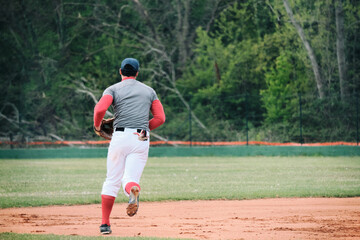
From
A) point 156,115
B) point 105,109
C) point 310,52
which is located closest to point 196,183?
point 156,115

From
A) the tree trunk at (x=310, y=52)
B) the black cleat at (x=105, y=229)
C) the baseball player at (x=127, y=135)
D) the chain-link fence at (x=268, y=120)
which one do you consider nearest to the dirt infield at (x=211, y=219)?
the black cleat at (x=105, y=229)

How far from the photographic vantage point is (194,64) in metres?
44.1

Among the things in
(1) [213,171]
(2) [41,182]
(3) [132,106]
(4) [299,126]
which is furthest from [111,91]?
(4) [299,126]

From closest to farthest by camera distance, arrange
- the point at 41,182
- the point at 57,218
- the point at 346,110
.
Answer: the point at 57,218 < the point at 41,182 < the point at 346,110

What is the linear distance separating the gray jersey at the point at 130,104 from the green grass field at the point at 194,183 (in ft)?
5.98

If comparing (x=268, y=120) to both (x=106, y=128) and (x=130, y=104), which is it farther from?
(x=130, y=104)

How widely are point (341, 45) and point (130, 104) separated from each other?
31281 millimetres

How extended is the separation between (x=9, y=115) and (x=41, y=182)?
23.8 metres

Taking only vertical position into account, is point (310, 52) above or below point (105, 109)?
above

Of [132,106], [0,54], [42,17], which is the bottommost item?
[132,106]

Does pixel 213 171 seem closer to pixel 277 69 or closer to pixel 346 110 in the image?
pixel 346 110

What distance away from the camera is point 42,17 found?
1805 inches

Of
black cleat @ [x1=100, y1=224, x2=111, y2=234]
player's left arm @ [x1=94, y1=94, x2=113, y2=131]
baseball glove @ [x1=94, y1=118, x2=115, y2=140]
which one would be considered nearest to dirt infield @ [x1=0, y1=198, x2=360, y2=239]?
black cleat @ [x1=100, y1=224, x2=111, y2=234]

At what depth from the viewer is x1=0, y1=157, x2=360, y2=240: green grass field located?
13.5m
